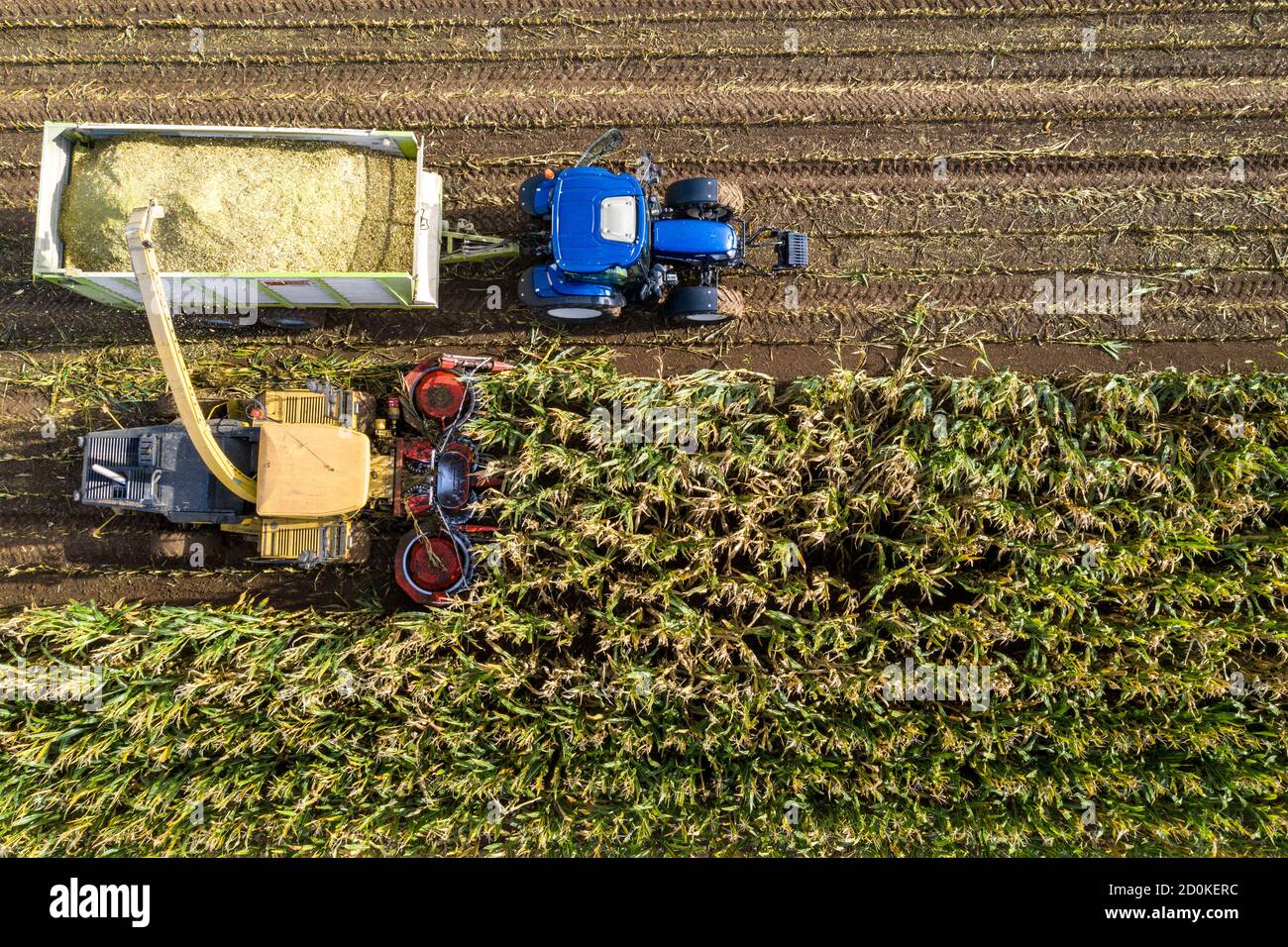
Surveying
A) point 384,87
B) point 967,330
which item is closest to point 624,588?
point 967,330

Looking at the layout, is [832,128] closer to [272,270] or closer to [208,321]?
[272,270]

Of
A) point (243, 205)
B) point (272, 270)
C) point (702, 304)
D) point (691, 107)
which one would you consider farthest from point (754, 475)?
point (243, 205)

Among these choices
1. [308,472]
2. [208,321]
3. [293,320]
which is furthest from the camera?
[208,321]

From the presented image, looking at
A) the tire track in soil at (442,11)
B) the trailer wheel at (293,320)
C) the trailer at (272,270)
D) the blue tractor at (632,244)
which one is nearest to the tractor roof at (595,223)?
the blue tractor at (632,244)

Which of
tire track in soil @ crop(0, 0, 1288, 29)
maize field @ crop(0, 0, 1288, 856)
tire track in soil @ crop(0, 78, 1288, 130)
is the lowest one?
maize field @ crop(0, 0, 1288, 856)

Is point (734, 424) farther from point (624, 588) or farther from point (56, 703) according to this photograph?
point (56, 703)

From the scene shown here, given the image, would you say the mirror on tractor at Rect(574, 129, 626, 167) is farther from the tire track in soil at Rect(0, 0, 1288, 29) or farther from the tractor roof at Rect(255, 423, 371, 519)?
the tractor roof at Rect(255, 423, 371, 519)

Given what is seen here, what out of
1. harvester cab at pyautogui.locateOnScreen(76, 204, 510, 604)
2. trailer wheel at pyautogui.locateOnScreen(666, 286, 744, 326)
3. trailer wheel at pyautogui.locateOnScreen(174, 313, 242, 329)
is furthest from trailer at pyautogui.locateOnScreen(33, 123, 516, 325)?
trailer wheel at pyautogui.locateOnScreen(666, 286, 744, 326)

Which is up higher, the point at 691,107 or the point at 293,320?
the point at 691,107
